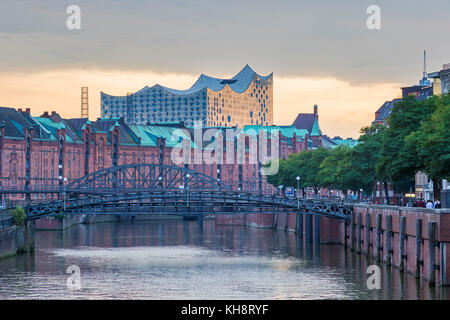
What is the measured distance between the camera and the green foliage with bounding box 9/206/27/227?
80375 mm

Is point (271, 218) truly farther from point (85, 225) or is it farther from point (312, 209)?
point (312, 209)

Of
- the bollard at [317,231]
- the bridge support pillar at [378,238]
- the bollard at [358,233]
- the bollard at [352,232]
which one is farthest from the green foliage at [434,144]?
the bollard at [317,231]

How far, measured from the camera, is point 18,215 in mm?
80688

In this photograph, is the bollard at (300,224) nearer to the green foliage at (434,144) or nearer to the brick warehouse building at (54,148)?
the green foliage at (434,144)

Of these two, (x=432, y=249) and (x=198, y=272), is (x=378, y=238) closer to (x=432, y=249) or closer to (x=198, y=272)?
(x=198, y=272)

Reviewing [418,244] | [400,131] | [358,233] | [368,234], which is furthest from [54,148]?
[418,244]

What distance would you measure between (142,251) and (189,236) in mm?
27552

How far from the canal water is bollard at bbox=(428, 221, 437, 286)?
766mm

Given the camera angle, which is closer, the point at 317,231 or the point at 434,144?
the point at 434,144

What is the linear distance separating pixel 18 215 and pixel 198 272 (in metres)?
19.9

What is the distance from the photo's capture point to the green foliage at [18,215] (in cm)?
8038

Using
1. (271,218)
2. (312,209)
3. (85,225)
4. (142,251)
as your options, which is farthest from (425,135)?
(85,225)

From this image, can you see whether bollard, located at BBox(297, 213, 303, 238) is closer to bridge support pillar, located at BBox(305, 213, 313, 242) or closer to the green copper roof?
bridge support pillar, located at BBox(305, 213, 313, 242)

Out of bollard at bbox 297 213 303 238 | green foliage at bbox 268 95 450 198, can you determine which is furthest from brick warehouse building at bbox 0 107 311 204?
green foliage at bbox 268 95 450 198
